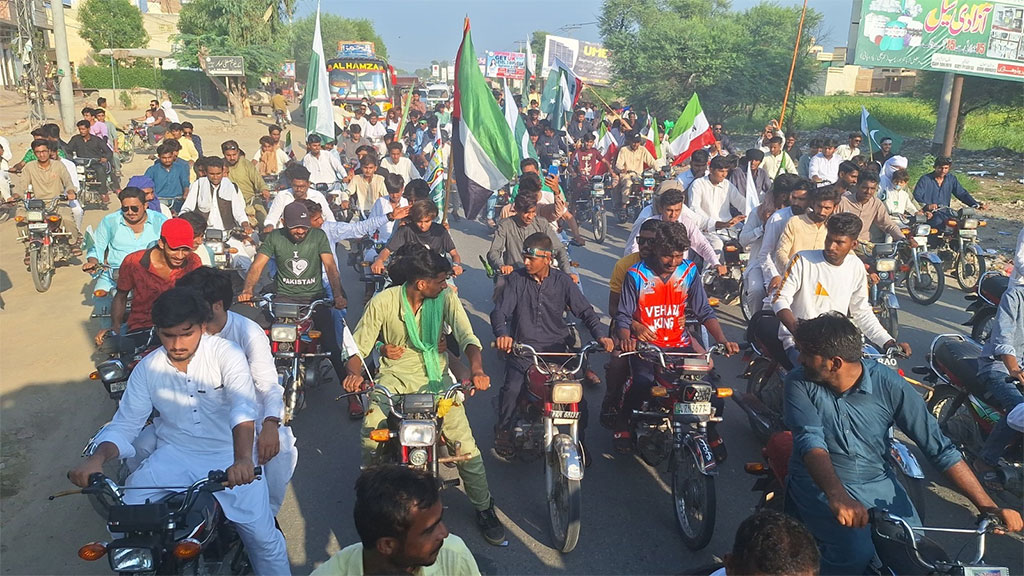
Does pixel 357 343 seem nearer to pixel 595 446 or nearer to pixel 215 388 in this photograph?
pixel 215 388

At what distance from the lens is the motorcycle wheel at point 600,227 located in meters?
12.8

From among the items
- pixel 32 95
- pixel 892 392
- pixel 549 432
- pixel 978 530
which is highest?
pixel 32 95

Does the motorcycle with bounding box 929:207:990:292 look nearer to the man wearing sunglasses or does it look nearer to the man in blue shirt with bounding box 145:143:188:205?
the man wearing sunglasses

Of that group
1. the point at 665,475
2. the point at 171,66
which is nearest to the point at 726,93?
the point at 665,475

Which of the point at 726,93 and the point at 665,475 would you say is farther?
the point at 726,93

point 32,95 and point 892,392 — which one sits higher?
point 32,95

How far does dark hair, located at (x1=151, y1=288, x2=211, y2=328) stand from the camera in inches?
→ 134

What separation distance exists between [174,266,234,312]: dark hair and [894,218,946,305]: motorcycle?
26.4ft

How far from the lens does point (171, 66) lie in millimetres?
49500

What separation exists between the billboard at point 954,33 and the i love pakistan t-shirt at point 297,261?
698 inches

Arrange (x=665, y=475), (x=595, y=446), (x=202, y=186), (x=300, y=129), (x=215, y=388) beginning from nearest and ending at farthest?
(x=215, y=388)
(x=665, y=475)
(x=595, y=446)
(x=202, y=186)
(x=300, y=129)

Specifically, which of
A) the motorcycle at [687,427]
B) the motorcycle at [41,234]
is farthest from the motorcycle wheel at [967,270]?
the motorcycle at [41,234]

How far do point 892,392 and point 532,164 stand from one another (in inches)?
276

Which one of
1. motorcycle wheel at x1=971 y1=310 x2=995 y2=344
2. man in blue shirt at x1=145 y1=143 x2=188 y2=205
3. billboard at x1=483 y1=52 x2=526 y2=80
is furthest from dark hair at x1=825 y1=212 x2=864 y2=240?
billboard at x1=483 y1=52 x2=526 y2=80
